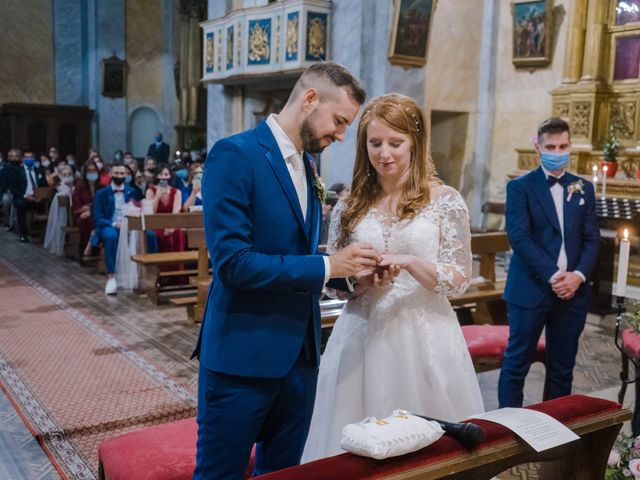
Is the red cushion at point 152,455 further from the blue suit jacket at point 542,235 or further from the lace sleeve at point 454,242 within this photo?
the blue suit jacket at point 542,235

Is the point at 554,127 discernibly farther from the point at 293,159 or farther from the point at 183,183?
the point at 183,183

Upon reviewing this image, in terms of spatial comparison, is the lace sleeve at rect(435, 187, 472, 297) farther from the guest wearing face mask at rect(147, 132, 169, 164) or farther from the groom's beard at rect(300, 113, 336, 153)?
the guest wearing face mask at rect(147, 132, 169, 164)

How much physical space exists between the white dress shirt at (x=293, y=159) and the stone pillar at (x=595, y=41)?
881 cm

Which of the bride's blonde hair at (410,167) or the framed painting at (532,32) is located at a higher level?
the framed painting at (532,32)

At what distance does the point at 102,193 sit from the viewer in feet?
26.7

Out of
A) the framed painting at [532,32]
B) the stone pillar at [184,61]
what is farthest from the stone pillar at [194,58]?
the framed painting at [532,32]

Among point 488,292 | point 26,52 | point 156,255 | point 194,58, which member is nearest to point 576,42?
point 488,292

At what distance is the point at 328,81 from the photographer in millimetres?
1859

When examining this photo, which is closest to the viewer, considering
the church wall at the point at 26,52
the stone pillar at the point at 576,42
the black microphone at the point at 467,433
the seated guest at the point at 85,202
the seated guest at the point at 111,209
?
the black microphone at the point at 467,433

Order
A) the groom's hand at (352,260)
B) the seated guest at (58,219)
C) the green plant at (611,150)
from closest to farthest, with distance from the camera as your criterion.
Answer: the groom's hand at (352,260), the green plant at (611,150), the seated guest at (58,219)

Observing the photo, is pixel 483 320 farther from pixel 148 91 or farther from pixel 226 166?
pixel 148 91

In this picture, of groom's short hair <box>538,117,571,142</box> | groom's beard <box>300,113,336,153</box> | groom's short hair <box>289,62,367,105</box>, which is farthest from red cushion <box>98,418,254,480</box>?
groom's short hair <box>538,117,571,142</box>

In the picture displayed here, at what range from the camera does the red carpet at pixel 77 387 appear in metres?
3.67

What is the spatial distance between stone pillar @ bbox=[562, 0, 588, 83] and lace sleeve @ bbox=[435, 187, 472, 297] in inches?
324
